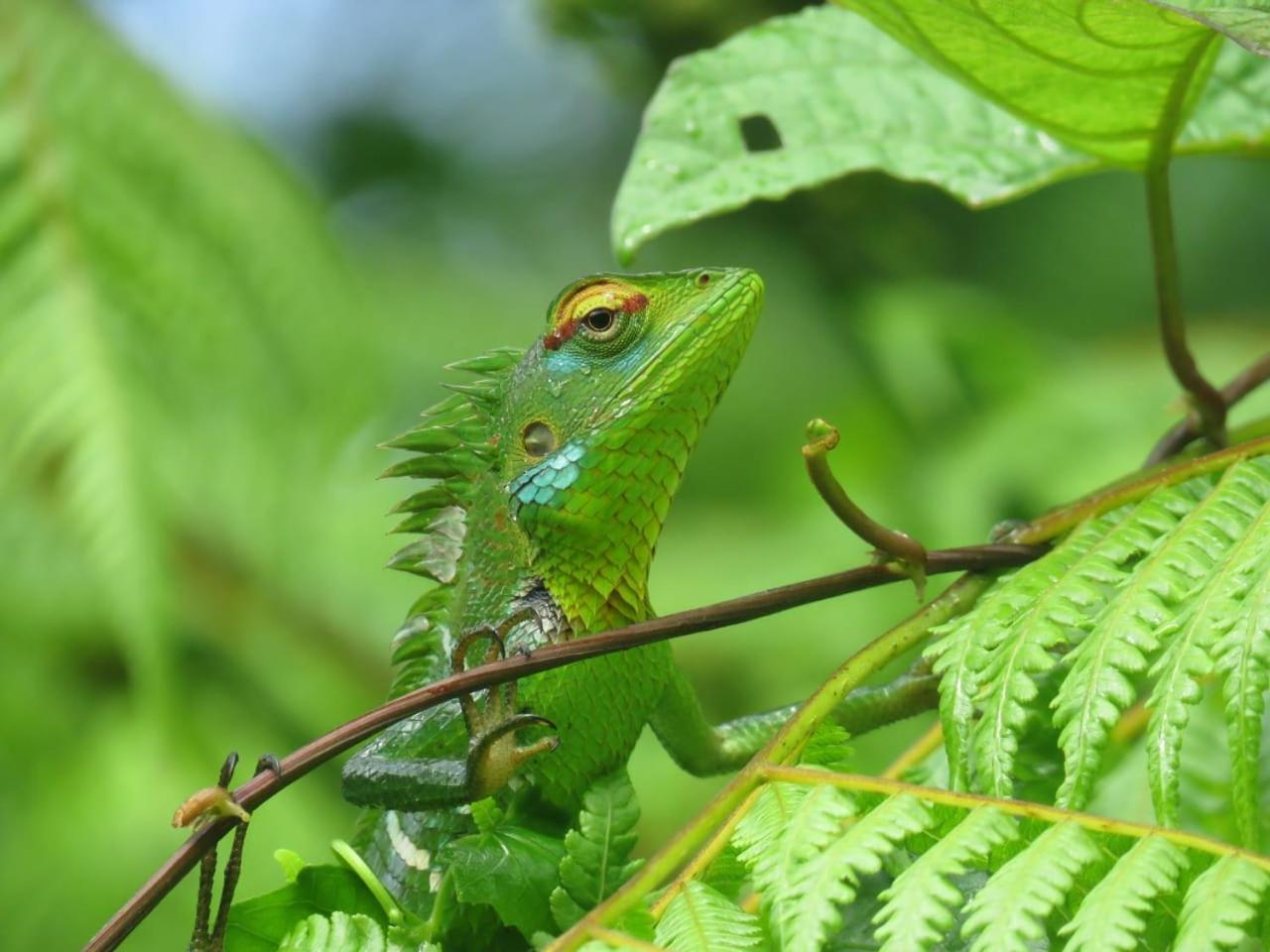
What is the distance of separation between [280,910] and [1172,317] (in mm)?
1020

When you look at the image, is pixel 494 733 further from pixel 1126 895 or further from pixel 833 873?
pixel 1126 895

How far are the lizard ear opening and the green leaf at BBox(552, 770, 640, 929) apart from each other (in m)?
0.47

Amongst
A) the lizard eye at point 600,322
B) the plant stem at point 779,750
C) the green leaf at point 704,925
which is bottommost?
the green leaf at point 704,925

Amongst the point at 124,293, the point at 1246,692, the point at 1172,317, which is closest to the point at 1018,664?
the point at 1246,692

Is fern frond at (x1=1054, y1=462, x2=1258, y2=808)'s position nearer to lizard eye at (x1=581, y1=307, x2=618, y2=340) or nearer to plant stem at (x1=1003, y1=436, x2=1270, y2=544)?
plant stem at (x1=1003, y1=436, x2=1270, y2=544)

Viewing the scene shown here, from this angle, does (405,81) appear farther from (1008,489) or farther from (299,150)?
(1008,489)

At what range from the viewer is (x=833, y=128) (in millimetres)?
1686

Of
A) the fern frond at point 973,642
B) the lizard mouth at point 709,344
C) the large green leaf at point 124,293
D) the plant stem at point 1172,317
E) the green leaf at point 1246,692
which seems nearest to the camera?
the green leaf at point 1246,692

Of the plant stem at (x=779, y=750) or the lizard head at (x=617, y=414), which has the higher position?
the lizard head at (x=617, y=414)

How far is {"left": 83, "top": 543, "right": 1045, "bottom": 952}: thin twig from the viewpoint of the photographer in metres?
0.96

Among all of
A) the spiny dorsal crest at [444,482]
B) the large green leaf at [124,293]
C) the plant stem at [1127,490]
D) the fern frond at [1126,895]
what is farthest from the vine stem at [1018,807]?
the large green leaf at [124,293]

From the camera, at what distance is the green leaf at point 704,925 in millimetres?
920

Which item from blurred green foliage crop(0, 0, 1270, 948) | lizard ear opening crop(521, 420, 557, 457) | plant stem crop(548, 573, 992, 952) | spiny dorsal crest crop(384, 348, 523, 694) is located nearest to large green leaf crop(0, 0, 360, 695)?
blurred green foliage crop(0, 0, 1270, 948)

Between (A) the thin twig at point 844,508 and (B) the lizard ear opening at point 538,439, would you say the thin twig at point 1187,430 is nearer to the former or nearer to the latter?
(A) the thin twig at point 844,508
